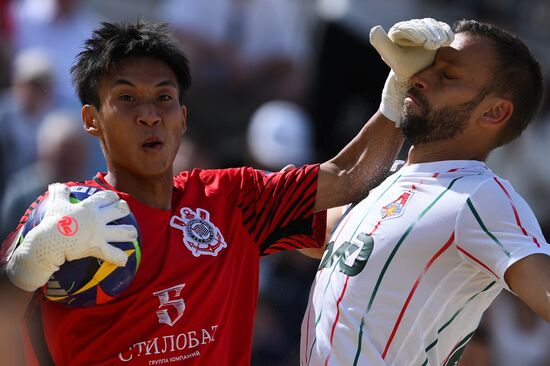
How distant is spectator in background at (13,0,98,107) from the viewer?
831cm

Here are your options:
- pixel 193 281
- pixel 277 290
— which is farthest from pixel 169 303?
pixel 277 290

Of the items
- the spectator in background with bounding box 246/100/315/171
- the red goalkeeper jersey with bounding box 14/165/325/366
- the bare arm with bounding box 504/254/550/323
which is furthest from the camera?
the spectator in background with bounding box 246/100/315/171

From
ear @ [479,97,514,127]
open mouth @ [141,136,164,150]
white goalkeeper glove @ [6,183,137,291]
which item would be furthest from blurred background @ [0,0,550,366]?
ear @ [479,97,514,127]

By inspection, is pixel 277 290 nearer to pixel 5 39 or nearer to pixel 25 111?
pixel 25 111

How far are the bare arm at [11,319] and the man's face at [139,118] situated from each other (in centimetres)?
67

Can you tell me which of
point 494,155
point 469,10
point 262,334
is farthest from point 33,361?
point 469,10

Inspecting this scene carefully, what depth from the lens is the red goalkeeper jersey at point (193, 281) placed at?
3828 mm

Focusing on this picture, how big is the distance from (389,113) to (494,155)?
5561 millimetres

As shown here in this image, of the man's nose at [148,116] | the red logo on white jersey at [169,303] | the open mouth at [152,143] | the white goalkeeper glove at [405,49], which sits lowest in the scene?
the red logo on white jersey at [169,303]

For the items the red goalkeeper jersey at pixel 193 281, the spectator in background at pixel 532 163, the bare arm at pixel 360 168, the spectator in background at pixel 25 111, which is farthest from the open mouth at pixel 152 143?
the spectator in background at pixel 532 163

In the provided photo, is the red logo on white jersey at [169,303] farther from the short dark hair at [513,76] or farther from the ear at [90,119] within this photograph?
the short dark hair at [513,76]

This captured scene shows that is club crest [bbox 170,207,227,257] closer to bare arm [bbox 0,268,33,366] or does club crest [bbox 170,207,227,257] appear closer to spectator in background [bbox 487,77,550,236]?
bare arm [bbox 0,268,33,366]

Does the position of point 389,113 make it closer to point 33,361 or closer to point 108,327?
point 108,327

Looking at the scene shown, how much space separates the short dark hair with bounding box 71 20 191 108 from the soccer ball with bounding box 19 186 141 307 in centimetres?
57
